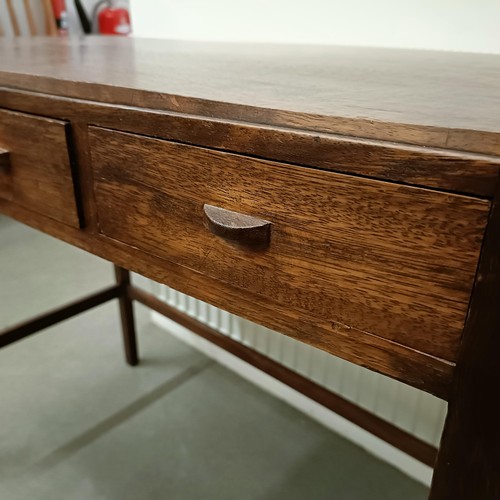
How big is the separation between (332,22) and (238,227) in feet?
2.13

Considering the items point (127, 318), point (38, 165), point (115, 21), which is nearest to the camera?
point (38, 165)

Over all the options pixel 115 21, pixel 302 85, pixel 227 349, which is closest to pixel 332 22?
pixel 302 85

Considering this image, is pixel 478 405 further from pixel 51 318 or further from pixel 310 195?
pixel 51 318

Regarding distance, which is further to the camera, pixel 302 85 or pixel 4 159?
pixel 4 159

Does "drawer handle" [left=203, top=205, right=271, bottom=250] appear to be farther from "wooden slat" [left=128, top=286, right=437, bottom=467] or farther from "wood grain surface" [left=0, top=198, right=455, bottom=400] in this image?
"wooden slat" [left=128, top=286, right=437, bottom=467]

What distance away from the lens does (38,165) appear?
0.63m

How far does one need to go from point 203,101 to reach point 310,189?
0.12 m

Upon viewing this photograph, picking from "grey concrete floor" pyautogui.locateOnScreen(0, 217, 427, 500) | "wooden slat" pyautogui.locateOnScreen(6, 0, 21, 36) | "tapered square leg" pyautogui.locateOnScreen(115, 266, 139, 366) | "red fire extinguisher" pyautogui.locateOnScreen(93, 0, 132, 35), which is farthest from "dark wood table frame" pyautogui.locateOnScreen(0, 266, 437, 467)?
"wooden slat" pyautogui.locateOnScreen(6, 0, 21, 36)

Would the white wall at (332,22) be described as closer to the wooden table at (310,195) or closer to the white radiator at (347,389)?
the wooden table at (310,195)

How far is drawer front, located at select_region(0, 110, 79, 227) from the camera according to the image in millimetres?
592

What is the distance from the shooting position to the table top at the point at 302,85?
36 centimetres

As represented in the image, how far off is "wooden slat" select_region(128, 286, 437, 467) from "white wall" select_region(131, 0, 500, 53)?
0.59 meters

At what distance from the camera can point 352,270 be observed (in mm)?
400

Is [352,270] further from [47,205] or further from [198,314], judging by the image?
[198,314]
